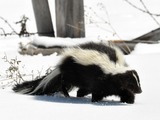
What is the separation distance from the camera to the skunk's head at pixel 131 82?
4.50 m

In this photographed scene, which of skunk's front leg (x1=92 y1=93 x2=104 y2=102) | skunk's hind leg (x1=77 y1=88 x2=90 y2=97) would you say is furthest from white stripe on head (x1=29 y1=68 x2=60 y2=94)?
skunk's front leg (x1=92 y1=93 x2=104 y2=102)

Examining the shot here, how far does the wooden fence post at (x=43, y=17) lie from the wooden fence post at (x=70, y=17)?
41 centimetres

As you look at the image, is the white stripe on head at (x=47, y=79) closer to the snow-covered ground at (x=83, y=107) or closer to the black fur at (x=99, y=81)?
the black fur at (x=99, y=81)

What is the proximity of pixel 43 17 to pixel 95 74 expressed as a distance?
2992 mm

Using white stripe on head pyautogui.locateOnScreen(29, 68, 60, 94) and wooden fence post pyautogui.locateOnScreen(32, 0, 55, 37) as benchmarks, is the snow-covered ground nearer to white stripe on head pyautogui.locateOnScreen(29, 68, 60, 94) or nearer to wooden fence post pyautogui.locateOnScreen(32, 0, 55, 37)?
white stripe on head pyautogui.locateOnScreen(29, 68, 60, 94)

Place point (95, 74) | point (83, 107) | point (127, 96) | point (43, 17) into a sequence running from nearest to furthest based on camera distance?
point (83, 107), point (95, 74), point (127, 96), point (43, 17)

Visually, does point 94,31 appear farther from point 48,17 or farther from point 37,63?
point 37,63

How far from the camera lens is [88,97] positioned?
4.98 m

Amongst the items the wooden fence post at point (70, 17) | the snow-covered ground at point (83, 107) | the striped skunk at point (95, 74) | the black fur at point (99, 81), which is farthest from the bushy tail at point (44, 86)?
the wooden fence post at point (70, 17)

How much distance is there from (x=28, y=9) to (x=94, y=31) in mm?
2990

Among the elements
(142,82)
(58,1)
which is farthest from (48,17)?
(142,82)

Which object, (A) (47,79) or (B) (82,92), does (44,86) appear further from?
(B) (82,92)

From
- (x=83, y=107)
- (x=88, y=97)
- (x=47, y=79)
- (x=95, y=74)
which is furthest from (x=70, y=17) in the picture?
(x=83, y=107)

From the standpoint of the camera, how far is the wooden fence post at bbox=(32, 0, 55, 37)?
725 cm
